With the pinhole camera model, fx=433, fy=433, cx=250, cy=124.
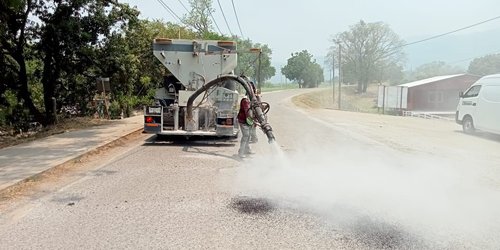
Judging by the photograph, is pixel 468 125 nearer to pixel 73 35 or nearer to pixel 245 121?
pixel 245 121

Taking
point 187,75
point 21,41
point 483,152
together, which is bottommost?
point 483,152

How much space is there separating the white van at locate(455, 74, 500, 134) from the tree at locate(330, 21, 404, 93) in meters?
59.1

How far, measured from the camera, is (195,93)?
435 inches

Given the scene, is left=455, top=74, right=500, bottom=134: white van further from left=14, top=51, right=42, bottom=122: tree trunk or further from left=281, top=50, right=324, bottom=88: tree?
left=281, top=50, right=324, bottom=88: tree

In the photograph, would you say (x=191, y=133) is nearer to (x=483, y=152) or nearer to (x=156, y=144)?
(x=156, y=144)

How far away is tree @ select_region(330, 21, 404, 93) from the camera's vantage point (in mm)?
74812

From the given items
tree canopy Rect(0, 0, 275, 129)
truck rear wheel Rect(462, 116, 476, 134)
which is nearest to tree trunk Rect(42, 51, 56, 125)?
tree canopy Rect(0, 0, 275, 129)

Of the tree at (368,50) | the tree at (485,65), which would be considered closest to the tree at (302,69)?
the tree at (368,50)

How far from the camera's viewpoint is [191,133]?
11.0 meters

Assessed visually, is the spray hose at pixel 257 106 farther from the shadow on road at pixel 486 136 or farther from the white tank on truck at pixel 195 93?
the shadow on road at pixel 486 136

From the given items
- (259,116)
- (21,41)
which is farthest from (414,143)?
(21,41)

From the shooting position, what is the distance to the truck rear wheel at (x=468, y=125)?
52.7ft

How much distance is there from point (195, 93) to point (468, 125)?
1105cm

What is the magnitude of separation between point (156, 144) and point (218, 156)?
260 centimetres
